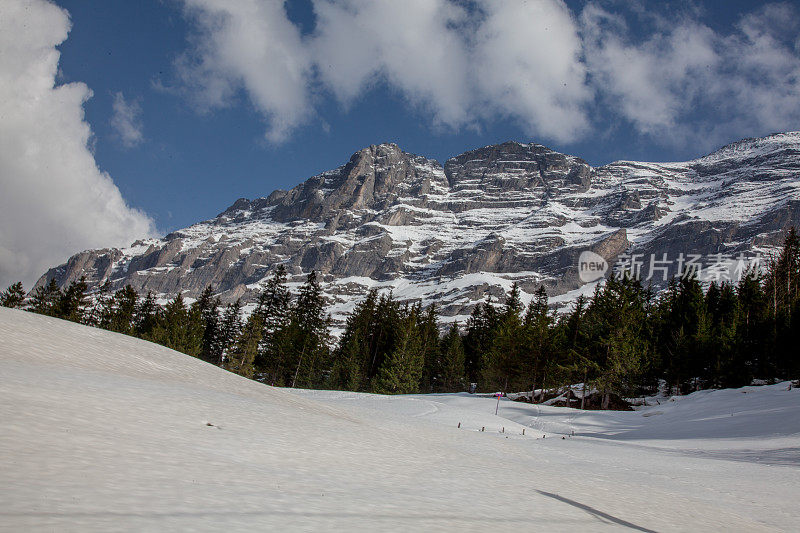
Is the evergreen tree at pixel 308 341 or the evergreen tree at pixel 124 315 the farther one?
the evergreen tree at pixel 308 341

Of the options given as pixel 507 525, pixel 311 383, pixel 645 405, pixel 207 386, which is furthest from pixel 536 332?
pixel 507 525

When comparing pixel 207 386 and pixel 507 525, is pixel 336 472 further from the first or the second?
pixel 207 386

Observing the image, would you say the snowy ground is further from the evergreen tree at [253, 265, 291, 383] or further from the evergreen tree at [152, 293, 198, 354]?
the evergreen tree at [253, 265, 291, 383]

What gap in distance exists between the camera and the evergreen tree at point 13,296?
5179 centimetres

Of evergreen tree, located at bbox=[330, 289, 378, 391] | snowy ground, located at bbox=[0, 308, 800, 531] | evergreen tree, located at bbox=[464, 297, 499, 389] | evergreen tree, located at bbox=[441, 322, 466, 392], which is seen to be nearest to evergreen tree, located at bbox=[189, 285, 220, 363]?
evergreen tree, located at bbox=[330, 289, 378, 391]

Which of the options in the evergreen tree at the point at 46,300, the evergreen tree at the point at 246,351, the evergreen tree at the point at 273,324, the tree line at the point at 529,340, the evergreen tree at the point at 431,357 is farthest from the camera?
the evergreen tree at the point at 431,357

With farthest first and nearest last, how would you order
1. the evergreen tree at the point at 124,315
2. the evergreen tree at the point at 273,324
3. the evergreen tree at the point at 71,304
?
the evergreen tree at the point at 273,324, the evergreen tree at the point at 124,315, the evergreen tree at the point at 71,304

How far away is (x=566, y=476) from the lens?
8.93m

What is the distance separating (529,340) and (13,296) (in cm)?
6000

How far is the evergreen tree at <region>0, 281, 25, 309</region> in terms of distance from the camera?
Result: 170 feet

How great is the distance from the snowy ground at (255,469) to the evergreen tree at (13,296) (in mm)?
55038

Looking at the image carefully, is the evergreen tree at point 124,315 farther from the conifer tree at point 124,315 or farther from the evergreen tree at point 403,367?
the evergreen tree at point 403,367

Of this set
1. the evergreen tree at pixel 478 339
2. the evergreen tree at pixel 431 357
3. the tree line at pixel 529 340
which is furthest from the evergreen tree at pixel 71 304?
the evergreen tree at pixel 478 339

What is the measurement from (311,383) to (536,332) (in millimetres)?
25823
